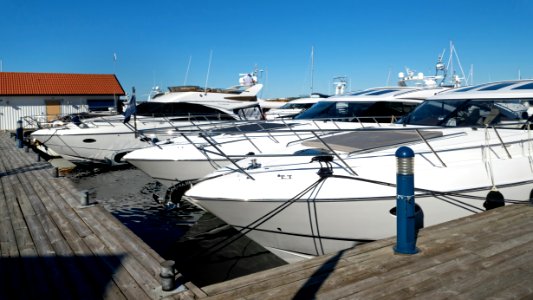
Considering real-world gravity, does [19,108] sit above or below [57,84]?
below

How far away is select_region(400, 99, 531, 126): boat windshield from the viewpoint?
6398mm

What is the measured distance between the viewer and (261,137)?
8344 millimetres

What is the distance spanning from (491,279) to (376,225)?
1652mm

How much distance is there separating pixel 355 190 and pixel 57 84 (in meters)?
29.4

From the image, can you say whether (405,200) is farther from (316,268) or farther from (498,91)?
(498,91)

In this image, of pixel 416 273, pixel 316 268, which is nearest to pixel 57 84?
pixel 316 268

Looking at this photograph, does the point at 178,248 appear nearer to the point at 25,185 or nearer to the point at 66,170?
the point at 25,185

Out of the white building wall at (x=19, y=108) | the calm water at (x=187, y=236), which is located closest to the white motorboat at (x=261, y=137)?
the calm water at (x=187, y=236)

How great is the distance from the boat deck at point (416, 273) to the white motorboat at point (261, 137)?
283 cm

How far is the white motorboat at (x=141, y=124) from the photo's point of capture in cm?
1301

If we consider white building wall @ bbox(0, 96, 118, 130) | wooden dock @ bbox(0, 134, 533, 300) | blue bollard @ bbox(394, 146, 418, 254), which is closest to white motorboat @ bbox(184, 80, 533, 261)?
wooden dock @ bbox(0, 134, 533, 300)

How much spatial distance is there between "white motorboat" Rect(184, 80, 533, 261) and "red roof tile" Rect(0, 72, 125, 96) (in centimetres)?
2460

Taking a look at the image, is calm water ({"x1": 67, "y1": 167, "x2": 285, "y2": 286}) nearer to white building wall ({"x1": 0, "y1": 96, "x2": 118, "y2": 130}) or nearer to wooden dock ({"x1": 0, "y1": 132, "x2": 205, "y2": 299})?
wooden dock ({"x1": 0, "y1": 132, "x2": 205, "y2": 299})

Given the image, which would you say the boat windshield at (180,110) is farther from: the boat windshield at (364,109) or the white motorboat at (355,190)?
the white motorboat at (355,190)
